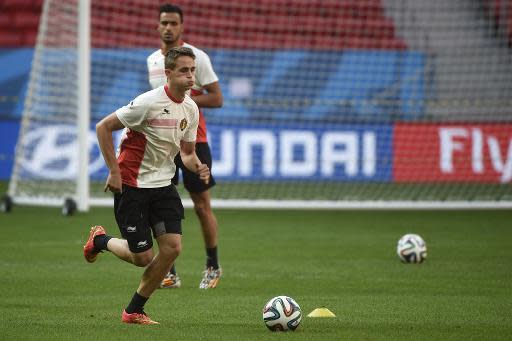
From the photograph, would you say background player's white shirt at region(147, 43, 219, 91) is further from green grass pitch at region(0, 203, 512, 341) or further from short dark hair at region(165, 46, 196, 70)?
short dark hair at region(165, 46, 196, 70)

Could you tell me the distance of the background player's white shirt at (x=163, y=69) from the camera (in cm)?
870

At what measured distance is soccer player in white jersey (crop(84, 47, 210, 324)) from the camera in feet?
22.4

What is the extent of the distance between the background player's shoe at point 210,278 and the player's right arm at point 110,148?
74.8 inches

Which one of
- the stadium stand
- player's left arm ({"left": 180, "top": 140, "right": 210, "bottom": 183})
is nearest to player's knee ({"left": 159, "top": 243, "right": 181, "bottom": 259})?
player's left arm ({"left": 180, "top": 140, "right": 210, "bottom": 183})

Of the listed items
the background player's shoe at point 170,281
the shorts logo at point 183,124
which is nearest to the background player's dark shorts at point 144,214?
the shorts logo at point 183,124

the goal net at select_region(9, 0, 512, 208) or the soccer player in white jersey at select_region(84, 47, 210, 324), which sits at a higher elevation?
the soccer player in white jersey at select_region(84, 47, 210, 324)

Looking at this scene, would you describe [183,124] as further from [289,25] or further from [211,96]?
[289,25]

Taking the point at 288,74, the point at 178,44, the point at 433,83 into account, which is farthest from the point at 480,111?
the point at 178,44

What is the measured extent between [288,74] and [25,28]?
5232 millimetres

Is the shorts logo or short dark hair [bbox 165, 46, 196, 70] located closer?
short dark hair [bbox 165, 46, 196, 70]

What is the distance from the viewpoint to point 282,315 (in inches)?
256

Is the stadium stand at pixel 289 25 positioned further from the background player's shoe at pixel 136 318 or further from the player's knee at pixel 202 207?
the background player's shoe at pixel 136 318

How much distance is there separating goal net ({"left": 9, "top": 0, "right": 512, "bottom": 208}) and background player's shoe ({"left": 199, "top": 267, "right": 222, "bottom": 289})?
5715 millimetres

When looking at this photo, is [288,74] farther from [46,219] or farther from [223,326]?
[223,326]
